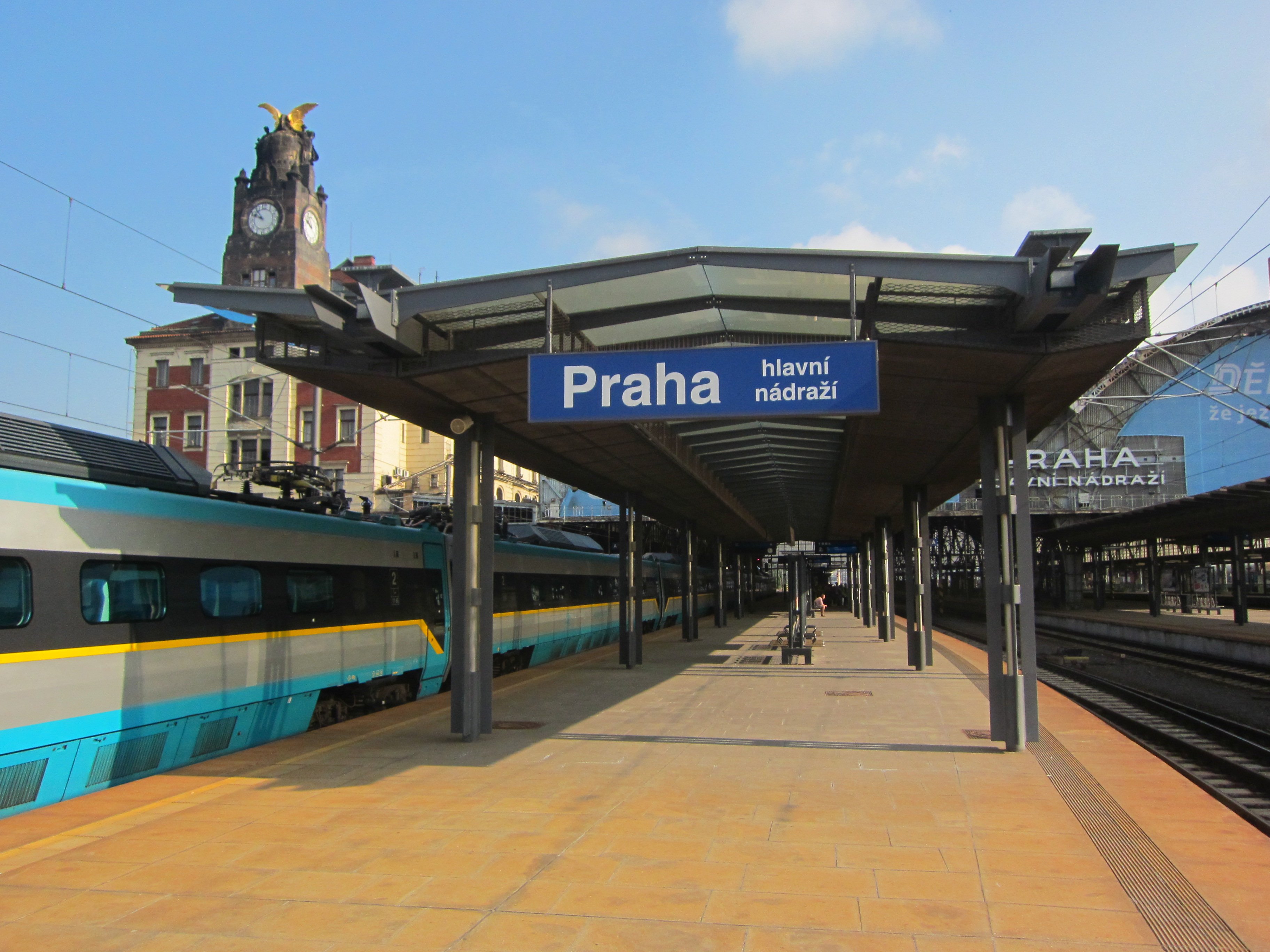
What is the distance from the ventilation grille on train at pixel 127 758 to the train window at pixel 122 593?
0.99 m

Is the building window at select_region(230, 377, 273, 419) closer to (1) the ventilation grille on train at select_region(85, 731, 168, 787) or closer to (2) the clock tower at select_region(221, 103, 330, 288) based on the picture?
(2) the clock tower at select_region(221, 103, 330, 288)

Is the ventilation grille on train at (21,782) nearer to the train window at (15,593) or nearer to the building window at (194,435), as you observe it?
the train window at (15,593)

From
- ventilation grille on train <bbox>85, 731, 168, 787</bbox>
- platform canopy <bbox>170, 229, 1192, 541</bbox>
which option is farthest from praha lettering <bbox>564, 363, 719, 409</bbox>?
Answer: ventilation grille on train <bbox>85, 731, 168, 787</bbox>

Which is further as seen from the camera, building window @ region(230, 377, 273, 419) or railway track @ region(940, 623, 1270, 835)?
building window @ region(230, 377, 273, 419)

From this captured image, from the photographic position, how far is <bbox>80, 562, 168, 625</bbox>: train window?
7.24 metres

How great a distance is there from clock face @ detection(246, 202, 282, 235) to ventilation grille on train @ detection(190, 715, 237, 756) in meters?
45.8

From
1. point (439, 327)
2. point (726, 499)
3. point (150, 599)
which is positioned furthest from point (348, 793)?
point (726, 499)

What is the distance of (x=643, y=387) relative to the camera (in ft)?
24.8

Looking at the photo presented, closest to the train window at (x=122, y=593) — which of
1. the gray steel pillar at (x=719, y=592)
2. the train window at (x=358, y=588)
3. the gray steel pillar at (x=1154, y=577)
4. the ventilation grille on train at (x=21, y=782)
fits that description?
the ventilation grille on train at (x=21, y=782)

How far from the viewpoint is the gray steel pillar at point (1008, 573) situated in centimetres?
916

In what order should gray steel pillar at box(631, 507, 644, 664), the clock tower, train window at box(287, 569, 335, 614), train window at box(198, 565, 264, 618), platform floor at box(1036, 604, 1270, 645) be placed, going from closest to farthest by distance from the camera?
train window at box(198, 565, 264, 618)
train window at box(287, 569, 335, 614)
gray steel pillar at box(631, 507, 644, 664)
platform floor at box(1036, 604, 1270, 645)
the clock tower

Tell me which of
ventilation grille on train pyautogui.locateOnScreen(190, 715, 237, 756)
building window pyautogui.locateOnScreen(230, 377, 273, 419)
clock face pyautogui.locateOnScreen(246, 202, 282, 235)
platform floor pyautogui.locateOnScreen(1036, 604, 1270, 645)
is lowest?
platform floor pyautogui.locateOnScreen(1036, 604, 1270, 645)

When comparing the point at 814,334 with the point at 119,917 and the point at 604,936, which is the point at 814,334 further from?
the point at 119,917

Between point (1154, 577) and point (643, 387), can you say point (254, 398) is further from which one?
point (643, 387)
